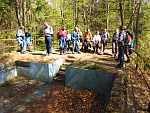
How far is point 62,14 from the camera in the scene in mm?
40625

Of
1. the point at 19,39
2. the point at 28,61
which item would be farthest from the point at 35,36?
the point at 28,61

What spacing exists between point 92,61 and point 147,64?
9.27ft

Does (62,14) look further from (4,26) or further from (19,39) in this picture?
(19,39)

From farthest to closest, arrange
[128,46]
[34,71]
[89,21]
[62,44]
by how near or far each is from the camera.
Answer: [89,21]
[62,44]
[34,71]
[128,46]

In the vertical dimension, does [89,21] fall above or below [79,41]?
above

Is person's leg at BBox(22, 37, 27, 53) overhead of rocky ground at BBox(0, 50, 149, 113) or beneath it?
overhead

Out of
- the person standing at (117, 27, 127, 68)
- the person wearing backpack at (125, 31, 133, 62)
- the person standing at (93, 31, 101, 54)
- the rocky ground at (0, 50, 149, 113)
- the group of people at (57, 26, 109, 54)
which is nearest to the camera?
the rocky ground at (0, 50, 149, 113)

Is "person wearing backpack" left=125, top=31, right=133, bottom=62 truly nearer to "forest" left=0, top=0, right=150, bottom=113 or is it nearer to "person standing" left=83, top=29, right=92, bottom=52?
"forest" left=0, top=0, right=150, bottom=113

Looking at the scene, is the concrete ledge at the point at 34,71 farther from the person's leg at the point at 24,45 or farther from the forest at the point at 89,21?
the person's leg at the point at 24,45

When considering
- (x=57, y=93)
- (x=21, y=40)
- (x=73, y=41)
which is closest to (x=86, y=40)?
(x=73, y=41)

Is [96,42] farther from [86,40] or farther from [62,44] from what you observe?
[62,44]

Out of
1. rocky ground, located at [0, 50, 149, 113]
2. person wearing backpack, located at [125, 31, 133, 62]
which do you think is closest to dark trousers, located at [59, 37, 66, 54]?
rocky ground, located at [0, 50, 149, 113]

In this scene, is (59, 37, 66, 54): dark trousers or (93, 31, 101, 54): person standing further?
(93, 31, 101, 54): person standing

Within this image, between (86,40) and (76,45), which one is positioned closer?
(76,45)
